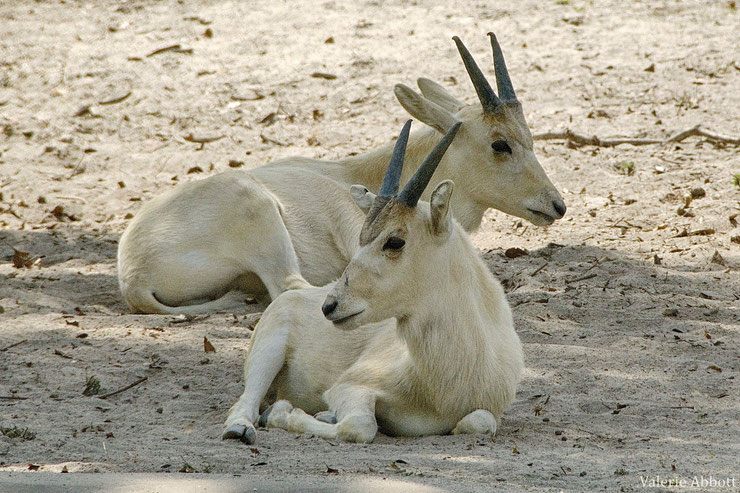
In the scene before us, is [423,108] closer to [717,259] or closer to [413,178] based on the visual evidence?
[717,259]

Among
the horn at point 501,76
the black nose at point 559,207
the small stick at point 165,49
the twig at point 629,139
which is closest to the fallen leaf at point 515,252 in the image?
the black nose at point 559,207

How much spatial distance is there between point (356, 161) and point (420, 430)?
13.2ft

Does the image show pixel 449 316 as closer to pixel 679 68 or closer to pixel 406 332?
pixel 406 332

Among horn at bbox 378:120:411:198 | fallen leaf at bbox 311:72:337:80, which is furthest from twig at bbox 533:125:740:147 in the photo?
horn at bbox 378:120:411:198

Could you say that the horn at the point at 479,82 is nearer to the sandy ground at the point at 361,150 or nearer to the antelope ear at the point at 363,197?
the sandy ground at the point at 361,150

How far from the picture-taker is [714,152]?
10.6 meters

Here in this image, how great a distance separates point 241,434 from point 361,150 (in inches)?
242

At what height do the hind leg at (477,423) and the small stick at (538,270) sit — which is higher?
the hind leg at (477,423)

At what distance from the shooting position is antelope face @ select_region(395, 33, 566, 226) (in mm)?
8008

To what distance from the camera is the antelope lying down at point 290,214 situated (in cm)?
805

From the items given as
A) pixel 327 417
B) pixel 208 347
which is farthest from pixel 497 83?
pixel 327 417

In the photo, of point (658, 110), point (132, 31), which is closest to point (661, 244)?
point (658, 110)

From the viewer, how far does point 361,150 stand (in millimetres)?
11148

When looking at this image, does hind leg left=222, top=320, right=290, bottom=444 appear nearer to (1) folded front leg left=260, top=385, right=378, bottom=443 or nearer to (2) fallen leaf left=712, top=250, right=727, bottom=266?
(1) folded front leg left=260, top=385, right=378, bottom=443
